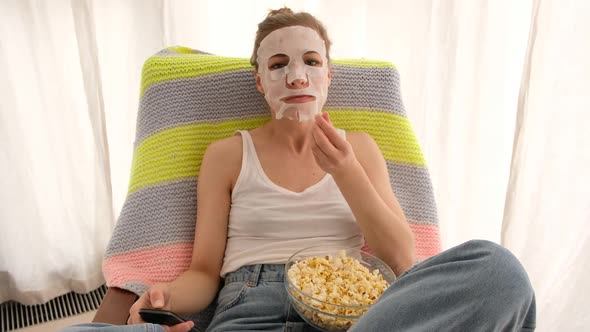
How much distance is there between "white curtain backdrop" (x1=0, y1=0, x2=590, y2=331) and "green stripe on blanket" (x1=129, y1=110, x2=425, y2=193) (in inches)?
12.3

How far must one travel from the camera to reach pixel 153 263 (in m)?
0.96

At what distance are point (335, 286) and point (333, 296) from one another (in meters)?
0.03

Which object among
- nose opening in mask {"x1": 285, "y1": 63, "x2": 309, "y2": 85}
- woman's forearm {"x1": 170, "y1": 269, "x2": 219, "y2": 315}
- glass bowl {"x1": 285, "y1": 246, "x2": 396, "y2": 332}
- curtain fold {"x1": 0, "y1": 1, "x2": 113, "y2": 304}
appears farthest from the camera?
curtain fold {"x1": 0, "y1": 1, "x2": 113, "y2": 304}

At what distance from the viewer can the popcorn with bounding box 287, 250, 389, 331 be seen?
2.36 feet

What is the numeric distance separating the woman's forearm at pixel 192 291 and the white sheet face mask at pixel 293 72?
36 centimetres

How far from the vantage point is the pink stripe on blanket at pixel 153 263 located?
3.07 feet

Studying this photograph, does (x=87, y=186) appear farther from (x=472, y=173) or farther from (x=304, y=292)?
(x=472, y=173)

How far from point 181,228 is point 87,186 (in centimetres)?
68

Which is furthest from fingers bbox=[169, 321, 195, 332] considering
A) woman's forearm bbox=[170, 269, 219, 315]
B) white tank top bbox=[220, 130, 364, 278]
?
white tank top bbox=[220, 130, 364, 278]

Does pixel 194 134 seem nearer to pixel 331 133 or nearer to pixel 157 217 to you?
pixel 157 217

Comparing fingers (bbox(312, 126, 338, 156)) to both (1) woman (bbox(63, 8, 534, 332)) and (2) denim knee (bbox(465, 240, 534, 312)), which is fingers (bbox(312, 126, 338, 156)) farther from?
(2) denim knee (bbox(465, 240, 534, 312))

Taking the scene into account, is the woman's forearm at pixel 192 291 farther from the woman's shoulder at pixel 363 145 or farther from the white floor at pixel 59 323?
the white floor at pixel 59 323

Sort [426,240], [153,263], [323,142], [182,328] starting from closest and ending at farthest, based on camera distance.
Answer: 1. [182,328]
2. [323,142]
3. [153,263]
4. [426,240]

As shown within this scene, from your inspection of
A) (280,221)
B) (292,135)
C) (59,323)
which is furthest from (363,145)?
(59,323)
